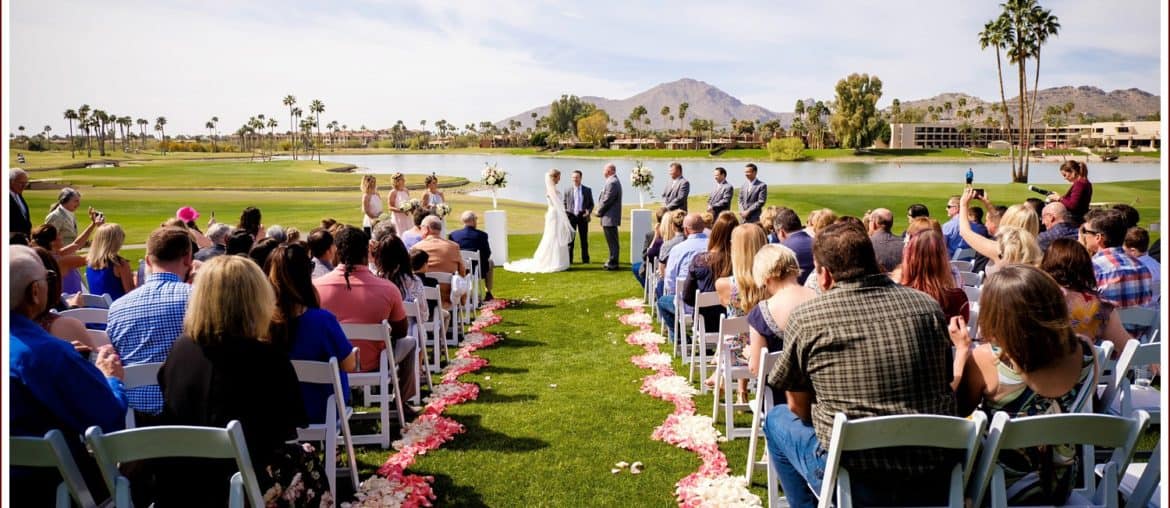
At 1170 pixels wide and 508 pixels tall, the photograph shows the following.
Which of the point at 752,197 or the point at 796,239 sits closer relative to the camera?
the point at 796,239

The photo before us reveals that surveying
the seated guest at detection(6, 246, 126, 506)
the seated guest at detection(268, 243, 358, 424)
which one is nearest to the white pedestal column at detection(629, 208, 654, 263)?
the seated guest at detection(268, 243, 358, 424)

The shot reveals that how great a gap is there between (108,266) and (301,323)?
3039 mm

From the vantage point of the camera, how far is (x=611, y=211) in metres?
13.6

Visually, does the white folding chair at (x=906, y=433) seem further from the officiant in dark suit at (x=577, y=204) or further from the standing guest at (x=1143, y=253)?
the officiant in dark suit at (x=577, y=204)

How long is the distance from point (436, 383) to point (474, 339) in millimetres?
1778

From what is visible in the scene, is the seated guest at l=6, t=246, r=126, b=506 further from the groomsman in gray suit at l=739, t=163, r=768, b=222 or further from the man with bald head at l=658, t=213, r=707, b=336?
the groomsman in gray suit at l=739, t=163, r=768, b=222

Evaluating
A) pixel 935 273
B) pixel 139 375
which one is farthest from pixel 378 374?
pixel 935 273

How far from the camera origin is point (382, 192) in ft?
157

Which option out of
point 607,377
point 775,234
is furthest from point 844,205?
point 607,377

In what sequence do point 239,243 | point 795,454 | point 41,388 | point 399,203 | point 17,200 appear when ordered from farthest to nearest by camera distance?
point 399,203 < point 17,200 < point 239,243 < point 795,454 < point 41,388

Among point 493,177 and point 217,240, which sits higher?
point 493,177

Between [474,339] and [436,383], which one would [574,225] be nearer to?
[474,339]

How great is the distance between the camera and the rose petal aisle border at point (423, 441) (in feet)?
14.1

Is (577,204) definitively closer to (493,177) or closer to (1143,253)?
(493,177)
